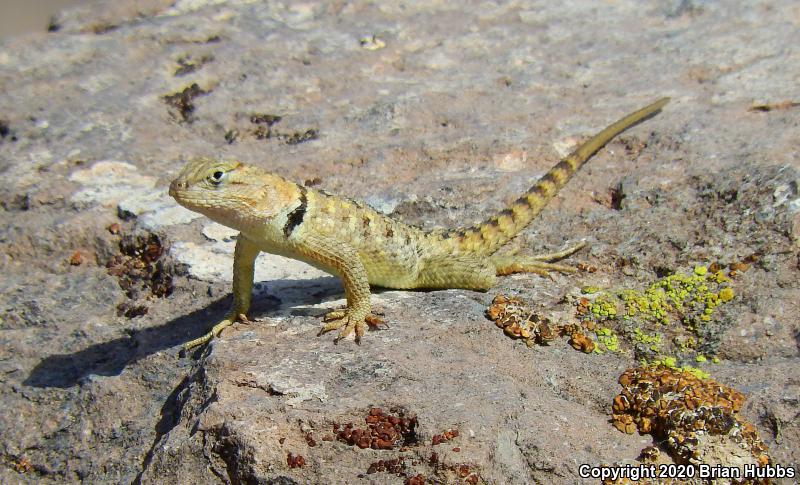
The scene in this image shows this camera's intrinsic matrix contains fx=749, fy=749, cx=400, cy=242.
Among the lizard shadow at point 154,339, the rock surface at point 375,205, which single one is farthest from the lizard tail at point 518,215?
the lizard shadow at point 154,339

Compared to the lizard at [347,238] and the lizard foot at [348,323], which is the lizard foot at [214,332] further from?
the lizard foot at [348,323]

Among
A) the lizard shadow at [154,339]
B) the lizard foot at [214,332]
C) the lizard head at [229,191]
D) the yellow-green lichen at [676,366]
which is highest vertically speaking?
the lizard head at [229,191]

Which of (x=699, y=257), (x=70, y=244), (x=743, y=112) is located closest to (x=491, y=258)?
(x=699, y=257)

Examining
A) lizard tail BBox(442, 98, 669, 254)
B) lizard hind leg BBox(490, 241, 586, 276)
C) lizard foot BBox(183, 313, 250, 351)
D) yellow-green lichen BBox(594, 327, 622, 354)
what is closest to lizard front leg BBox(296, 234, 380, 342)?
lizard foot BBox(183, 313, 250, 351)

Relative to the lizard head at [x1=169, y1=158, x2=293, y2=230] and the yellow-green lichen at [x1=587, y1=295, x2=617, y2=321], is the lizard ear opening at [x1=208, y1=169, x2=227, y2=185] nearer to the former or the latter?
the lizard head at [x1=169, y1=158, x2=293, y2=230]

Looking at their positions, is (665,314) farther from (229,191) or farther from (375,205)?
(229,191)

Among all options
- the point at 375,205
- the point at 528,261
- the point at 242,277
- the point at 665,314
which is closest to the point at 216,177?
the point at 242,277

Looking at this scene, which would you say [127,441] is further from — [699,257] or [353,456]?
[699,257]
